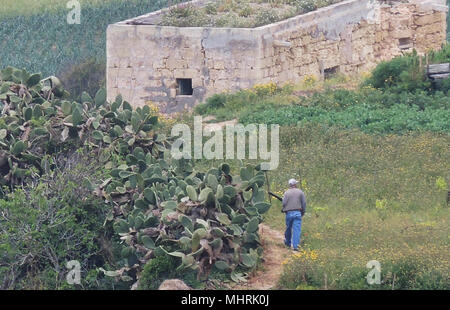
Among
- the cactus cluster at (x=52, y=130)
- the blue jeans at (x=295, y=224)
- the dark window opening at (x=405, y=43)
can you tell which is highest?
the dark window opening at (x=405, y=43)

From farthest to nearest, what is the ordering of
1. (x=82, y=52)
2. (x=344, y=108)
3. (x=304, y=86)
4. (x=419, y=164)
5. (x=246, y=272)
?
1. (x=82, y=52)
2. (x=304, y=86)
3. (x=344, y=108)
4. (x=419, y=164)
5. (x=246, y=272)

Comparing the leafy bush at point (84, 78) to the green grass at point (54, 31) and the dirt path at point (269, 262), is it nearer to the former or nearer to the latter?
the green grass at point (54, 31)

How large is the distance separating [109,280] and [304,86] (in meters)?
8.68

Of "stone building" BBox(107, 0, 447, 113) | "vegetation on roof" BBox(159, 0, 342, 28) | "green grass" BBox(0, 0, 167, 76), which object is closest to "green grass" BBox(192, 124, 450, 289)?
"stone building" BBox(107, 0, 447, 113)

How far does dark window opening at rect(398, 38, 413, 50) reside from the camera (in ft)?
83.6

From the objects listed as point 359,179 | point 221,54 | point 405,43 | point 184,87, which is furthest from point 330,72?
point 359,179

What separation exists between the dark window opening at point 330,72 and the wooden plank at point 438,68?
3.69 meters

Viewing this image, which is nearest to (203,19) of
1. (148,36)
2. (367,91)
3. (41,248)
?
(148,36)

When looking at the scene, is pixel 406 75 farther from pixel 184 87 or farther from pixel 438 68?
pixel 184 87

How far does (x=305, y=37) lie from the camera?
22.3m

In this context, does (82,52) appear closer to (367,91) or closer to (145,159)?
(367,91)

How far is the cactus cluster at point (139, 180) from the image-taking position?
13578mm

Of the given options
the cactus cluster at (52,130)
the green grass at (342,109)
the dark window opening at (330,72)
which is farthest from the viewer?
the dark window opening at (330,72)

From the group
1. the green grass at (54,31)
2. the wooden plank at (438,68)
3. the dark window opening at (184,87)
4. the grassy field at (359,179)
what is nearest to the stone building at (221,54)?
the dark window opening at (184,87)
